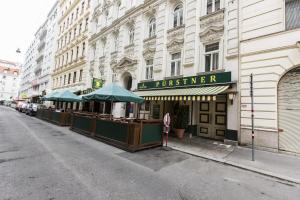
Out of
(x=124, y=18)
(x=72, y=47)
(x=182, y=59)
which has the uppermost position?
(x=72, y=47)

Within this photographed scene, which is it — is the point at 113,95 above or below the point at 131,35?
below

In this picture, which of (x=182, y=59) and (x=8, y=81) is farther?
(x=8, y=81)

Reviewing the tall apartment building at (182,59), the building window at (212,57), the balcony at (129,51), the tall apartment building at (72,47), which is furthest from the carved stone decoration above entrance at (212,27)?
the tall apartment building at (72,47)

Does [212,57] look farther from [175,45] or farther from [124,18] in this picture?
[124,18]

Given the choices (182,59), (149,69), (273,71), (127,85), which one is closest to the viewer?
(273,71)

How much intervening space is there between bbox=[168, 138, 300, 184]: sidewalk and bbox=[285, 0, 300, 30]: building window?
6.05 meters

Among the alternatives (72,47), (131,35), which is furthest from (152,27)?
(72,47)

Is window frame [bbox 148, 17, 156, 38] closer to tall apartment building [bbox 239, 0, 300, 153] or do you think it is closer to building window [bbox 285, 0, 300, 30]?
tall apartment building [bbox 239, 0, 300, 153]

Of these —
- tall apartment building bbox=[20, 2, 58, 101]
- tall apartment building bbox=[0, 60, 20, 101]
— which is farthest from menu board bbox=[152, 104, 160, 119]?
tall apartment building bbox=[0, 60, 20, 101]

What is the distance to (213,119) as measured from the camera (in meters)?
11.5

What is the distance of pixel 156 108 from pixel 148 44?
5738mm

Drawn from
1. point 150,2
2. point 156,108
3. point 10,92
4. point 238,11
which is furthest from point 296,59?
point 10,92

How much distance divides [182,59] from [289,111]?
23.2 ft

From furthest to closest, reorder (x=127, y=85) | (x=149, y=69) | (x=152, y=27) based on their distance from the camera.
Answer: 1. (x=127, y=85)
2. (x=152, y=27)
3. (x=149, y=69)
